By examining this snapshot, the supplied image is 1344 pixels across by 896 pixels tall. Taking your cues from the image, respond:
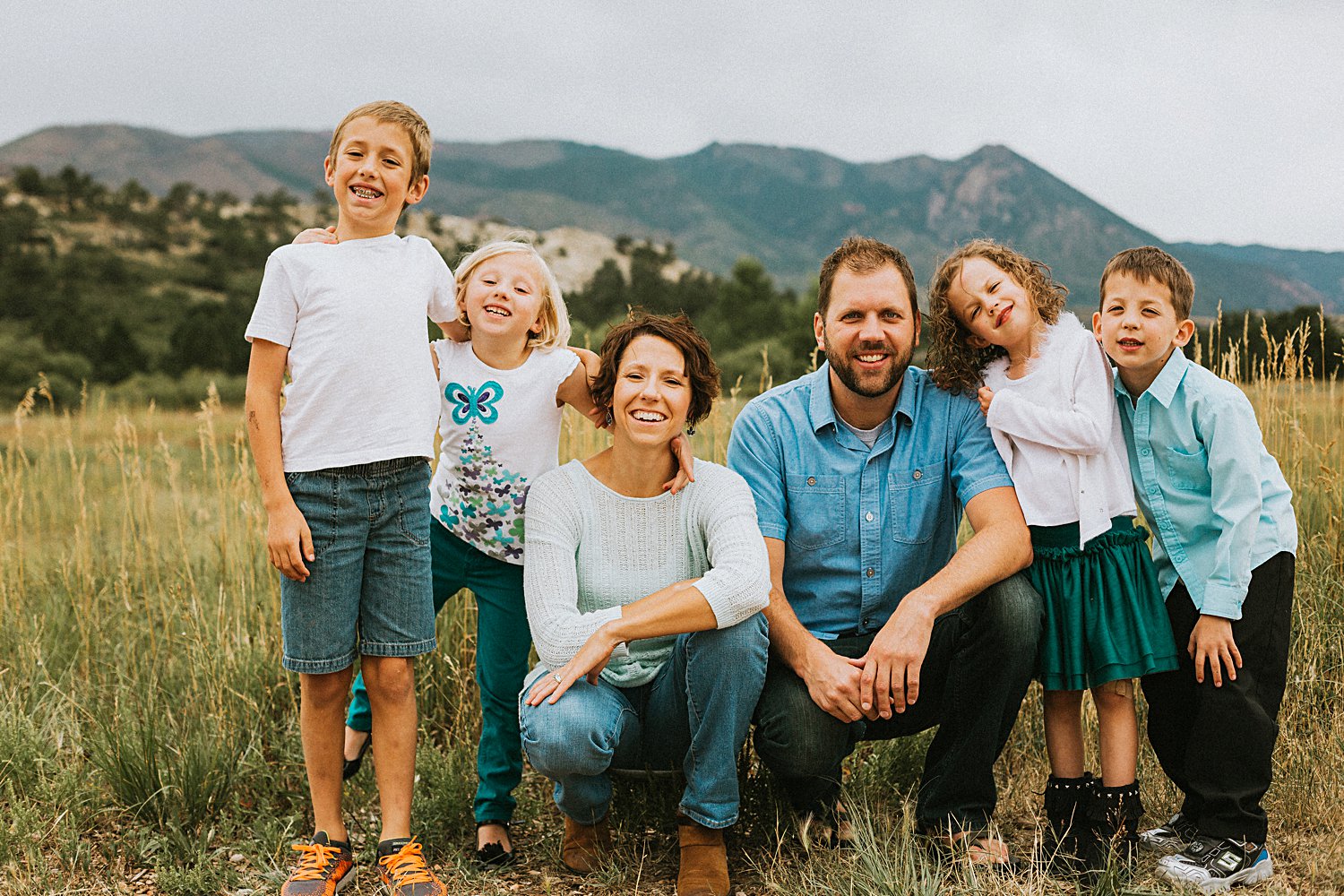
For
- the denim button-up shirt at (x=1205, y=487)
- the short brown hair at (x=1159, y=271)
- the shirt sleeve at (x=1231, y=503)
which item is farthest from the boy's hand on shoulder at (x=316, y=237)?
the shirt sleeve at (x=1231, y=503)

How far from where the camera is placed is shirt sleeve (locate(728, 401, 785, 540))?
266 centimetres

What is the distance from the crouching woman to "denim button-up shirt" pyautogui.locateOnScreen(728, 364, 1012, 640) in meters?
0.20

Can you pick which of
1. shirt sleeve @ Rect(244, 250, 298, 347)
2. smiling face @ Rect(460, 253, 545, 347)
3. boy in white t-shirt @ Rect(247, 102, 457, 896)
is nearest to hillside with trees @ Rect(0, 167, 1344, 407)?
smiling face @ Rect(460, 253, 545, 347)

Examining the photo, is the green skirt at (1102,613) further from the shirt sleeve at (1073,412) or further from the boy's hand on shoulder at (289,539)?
the boy's hand on shoulder at (289,539)

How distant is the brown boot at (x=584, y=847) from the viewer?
2.56 meters

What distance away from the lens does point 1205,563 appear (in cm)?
246

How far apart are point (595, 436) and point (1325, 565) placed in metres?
2.89

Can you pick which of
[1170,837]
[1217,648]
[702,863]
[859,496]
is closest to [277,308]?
[859,496]

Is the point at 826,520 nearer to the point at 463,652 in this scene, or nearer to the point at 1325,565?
the point at 463,652

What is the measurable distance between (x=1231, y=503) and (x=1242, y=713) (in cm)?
51

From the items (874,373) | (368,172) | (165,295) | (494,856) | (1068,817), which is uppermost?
(165,295)

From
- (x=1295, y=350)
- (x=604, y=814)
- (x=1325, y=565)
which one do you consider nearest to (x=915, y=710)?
(x=604, y=814)

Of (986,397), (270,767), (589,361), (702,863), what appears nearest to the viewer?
(702,863)

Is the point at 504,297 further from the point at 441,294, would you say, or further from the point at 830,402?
the point at 830,402
